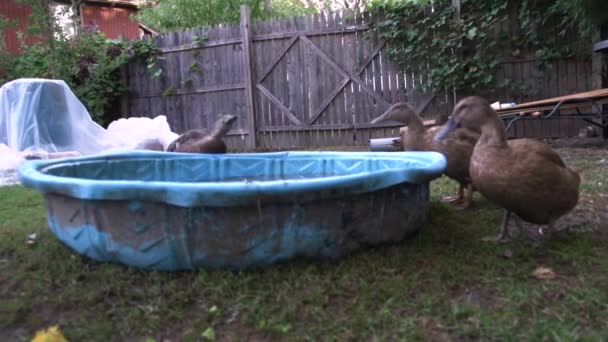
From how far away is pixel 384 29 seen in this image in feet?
→ 30.3

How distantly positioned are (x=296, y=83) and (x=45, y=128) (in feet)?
15.2

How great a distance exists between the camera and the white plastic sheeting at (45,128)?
6945 millimetres

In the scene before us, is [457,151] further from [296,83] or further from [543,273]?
[296,83]

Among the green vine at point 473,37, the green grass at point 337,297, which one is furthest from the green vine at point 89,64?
the green grass at point 337,297

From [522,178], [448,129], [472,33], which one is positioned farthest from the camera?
[472,33]

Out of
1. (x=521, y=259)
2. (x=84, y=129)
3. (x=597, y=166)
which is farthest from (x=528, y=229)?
(x=84, y=129)

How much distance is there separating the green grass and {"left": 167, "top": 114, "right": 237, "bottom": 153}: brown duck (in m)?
2.94

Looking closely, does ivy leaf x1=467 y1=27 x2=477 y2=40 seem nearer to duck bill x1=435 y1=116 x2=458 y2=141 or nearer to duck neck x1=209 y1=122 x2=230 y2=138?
duck neck x1=209 y1=122 x2=230 y2=138

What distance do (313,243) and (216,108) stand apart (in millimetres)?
8620

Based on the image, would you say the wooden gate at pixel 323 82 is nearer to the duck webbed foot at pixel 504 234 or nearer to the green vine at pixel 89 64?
the green vine at pixel 89 64

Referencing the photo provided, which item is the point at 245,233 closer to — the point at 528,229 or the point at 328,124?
the point at 528,229

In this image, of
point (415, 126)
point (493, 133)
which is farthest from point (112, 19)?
point (493, 133)

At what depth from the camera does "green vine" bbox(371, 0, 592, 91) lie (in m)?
8.23

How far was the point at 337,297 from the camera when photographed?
2.35 metres
